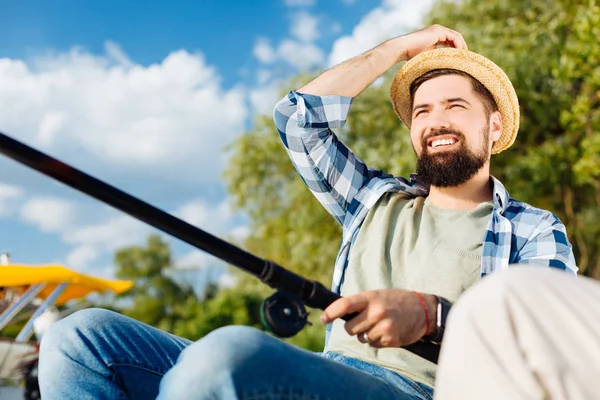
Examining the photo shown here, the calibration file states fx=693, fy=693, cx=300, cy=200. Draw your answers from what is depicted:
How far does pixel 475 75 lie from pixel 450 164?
398 mm

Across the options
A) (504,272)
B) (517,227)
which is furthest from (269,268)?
(517,227)

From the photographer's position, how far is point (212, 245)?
1.33 meters

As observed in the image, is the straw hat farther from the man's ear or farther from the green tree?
the green tree

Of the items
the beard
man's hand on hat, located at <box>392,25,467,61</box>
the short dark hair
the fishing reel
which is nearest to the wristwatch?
the fishing reel

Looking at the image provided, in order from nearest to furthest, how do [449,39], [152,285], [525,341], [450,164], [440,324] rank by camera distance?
[525,341] → [440,324] → [450,164] → [449,39] → [152,285]

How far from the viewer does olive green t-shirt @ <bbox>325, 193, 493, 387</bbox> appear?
1873mm

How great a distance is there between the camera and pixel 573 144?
40.8 feet

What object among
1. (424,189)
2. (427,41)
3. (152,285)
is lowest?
(424,189)

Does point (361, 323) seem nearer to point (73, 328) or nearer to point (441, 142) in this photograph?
point (73, 328)

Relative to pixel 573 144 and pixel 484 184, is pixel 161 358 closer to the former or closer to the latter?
pixel 484 184

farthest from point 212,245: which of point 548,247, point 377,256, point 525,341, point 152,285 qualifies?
point 152,285

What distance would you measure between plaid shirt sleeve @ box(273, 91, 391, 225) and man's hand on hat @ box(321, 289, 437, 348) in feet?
3.54

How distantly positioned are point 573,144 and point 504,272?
488 inches

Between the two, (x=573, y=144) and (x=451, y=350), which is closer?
(x=451, y=350)
